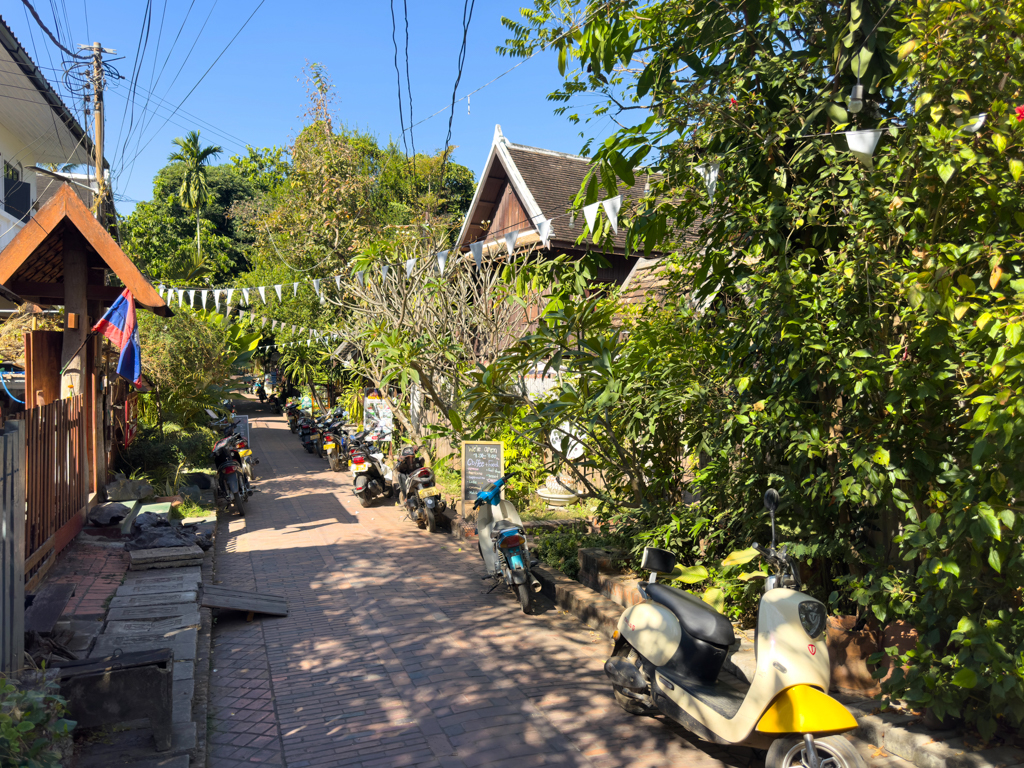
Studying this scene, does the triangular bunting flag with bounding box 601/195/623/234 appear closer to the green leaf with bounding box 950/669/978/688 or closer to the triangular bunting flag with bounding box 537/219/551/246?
the triangular bunting flag with bounding box 537/219/551/246

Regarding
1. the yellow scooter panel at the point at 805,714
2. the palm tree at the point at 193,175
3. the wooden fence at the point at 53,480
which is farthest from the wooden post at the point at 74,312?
the palm tree at the point at 193,175

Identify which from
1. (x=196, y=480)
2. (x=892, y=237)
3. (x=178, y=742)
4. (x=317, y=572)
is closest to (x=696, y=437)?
(x=892, y=237)

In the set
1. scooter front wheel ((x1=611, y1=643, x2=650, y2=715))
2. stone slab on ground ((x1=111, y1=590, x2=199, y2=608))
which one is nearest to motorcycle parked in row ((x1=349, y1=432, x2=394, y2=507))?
stone slab on ground ((x1=111, y1=590, x2=199, y2=608))

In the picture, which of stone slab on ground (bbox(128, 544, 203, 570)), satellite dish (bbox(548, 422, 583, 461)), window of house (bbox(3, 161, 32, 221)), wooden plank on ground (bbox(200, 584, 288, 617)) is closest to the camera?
wooden plank on ground (bbox(200, 584, 288, 617))

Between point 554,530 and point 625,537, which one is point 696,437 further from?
point 554,530

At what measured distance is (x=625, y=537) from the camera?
723 cm

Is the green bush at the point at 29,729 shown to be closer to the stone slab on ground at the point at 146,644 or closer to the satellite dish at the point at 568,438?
the stone slab on ground at the point at 146,644

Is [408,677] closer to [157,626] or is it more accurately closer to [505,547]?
[505,547]

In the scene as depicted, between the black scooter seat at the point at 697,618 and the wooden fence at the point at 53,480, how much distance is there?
548 cm

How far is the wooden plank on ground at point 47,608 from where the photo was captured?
4.91 metres

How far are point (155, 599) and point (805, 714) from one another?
563cm

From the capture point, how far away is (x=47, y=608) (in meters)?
5.27

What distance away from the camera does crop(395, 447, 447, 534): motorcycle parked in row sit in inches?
416

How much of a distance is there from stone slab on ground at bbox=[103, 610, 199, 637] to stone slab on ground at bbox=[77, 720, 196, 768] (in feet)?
4.86
